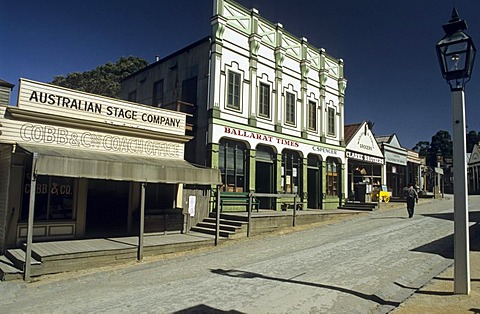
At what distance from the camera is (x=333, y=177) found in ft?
77.8

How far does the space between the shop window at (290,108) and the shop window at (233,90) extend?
3644 mm

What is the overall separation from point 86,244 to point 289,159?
12.0m

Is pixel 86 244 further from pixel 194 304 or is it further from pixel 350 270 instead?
pixel 350 270

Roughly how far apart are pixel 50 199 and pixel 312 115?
586 inches

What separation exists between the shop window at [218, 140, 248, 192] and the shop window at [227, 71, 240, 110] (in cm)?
171

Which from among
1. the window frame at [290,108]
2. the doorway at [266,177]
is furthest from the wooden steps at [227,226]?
the window frame at [290,108]

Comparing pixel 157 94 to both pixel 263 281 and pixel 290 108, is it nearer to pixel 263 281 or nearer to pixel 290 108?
pixel 290 108

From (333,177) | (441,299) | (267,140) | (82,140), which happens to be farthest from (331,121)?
(441,299)

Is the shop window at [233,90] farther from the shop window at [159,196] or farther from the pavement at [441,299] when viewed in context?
the pavement at [441,299]

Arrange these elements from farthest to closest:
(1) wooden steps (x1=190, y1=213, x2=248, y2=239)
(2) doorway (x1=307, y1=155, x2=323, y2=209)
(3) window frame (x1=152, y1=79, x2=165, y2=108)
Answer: (2) doorway (x1=307, y1=155, x2=323, y2=209) < (3) window frame (x1=152, y1=79, x2=165, y2=108) < (1) wooden steps (x1=190, y1=213, x2=248, y2=239)

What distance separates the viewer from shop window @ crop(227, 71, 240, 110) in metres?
17.2

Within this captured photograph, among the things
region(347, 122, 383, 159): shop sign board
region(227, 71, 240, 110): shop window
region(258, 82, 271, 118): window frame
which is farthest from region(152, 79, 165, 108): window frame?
region(347, 122, 383, 159): shop sign board

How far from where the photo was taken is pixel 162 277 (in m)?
8.70

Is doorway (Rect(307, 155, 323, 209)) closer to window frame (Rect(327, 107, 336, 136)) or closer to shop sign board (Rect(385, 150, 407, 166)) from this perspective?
window frame (Rect(327, 107, 336, 136))
